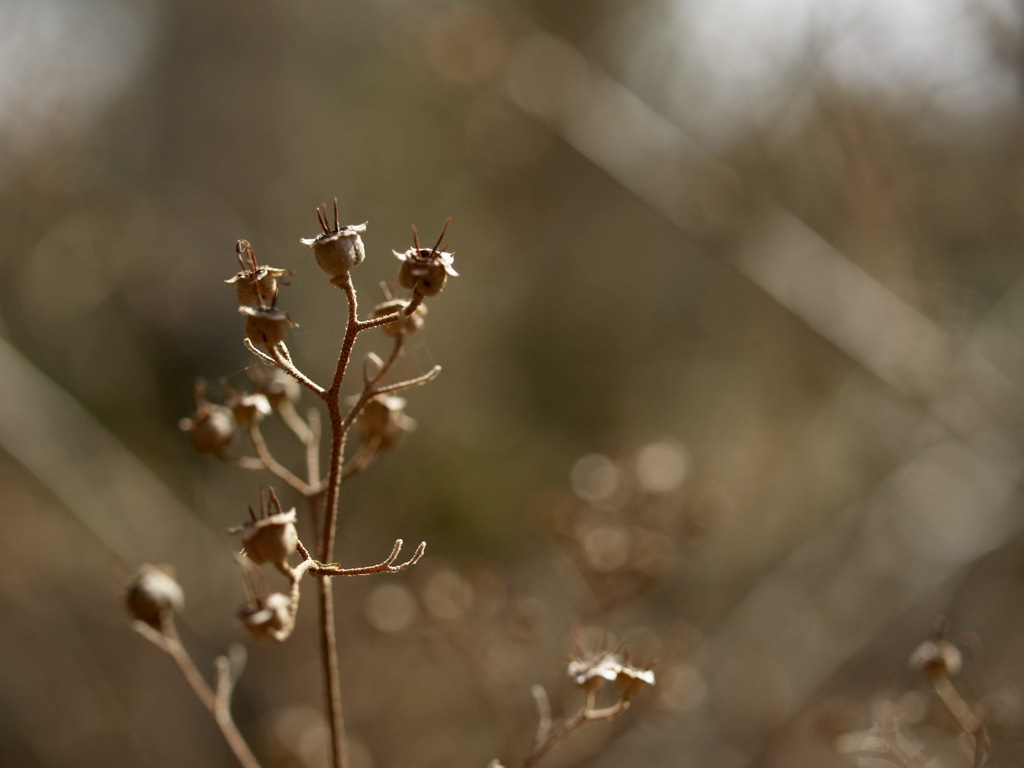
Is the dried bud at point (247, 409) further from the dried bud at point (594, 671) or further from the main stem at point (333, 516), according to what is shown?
the dried bud at point (594, 671)

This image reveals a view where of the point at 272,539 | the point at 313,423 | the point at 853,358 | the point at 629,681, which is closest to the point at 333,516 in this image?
the point at 272,539

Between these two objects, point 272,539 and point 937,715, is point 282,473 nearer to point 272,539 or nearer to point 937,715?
point 272,539

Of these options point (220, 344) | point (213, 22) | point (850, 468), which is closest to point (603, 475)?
point (850, 468)

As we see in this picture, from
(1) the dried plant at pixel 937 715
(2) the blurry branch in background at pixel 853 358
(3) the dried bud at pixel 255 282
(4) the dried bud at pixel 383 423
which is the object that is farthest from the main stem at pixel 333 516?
(2) the blurry branch in background at pixel 853 358

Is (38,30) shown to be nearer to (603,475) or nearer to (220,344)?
(603,475)

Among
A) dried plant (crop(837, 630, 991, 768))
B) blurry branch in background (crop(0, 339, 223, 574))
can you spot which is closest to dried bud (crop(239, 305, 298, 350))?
dried plant (crop(837, 630, 991, 768))
